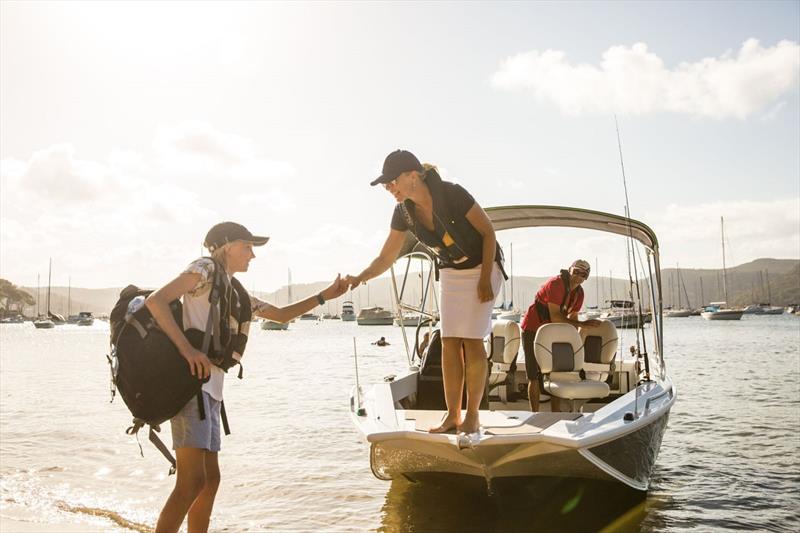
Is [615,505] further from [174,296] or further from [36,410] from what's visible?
[36,410]

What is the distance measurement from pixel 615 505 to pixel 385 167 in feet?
15.5

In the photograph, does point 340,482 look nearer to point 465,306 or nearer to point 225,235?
point 465,306

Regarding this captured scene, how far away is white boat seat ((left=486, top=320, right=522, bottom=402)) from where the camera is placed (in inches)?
333

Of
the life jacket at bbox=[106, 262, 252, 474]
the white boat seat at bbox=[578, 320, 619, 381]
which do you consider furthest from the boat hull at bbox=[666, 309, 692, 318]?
the life jacket at bbox=[106, 262, 252, 474]

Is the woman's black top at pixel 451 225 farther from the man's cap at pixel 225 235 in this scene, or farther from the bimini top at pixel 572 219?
the bimini top at pixel 572 219

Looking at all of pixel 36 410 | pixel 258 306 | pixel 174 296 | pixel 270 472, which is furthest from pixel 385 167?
pixel 36 410

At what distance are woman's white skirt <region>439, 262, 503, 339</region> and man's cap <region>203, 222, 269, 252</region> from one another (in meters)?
1.67

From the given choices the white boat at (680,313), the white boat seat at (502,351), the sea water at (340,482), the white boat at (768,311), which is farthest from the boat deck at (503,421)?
the white boat at (768,311)

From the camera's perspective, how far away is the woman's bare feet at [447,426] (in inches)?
201

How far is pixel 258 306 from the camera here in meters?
4.41

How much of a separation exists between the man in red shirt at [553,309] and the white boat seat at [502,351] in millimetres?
244

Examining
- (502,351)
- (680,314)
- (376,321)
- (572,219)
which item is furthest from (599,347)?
(680,314)

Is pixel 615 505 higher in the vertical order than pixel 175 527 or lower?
lower

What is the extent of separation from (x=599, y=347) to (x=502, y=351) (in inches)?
50.7
